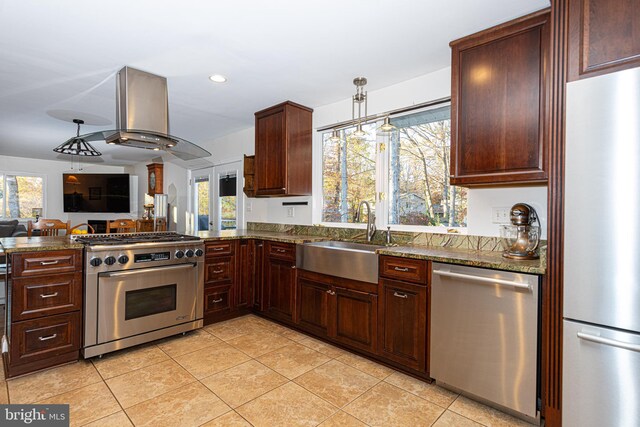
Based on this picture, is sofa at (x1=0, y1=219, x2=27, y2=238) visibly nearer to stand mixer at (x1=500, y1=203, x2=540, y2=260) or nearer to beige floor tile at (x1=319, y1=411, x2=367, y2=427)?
beige floor tile at (x1=319, y1=411, x2=367, y2=427)

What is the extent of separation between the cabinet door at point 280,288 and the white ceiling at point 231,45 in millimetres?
1756

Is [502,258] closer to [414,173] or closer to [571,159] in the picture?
[571,159]

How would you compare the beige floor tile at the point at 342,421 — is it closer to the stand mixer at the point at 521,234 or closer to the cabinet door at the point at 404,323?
the cabinet door at the point at 404,323

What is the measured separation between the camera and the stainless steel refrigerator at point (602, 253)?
1336 millimetres

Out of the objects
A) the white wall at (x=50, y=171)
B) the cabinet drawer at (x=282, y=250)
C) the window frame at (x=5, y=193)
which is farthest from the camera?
the white wall at (x=50, y=171)

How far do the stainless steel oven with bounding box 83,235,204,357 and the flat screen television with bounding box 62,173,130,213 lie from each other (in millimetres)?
6074

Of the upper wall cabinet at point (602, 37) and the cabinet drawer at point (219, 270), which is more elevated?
the upper wall cabinet at point (602, 37)

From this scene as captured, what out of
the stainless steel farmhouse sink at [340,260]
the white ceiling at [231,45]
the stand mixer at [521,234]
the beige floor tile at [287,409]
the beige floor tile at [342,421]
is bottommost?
the beige floor tile at [342,421]

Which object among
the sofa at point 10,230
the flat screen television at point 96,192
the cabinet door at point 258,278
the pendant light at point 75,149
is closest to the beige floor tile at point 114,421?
the cabinet door at point 258,278

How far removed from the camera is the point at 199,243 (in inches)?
121

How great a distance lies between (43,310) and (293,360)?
1.80 metres

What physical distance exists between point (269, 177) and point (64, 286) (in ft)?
6.93

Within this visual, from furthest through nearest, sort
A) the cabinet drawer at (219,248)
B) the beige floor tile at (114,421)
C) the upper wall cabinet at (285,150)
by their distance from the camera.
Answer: the upper wall cabinet at (285,150) → the cabinet drawer at (219,248) → the beige floor tile at (114,421)

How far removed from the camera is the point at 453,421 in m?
1.80
